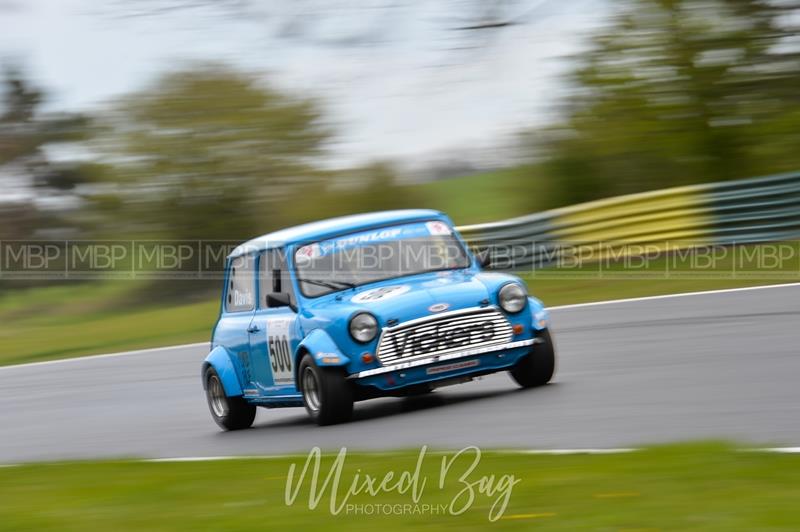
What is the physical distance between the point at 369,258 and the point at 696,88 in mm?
12332

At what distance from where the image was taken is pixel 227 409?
1070 cm

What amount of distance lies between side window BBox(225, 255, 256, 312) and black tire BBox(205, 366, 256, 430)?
1.82 feet

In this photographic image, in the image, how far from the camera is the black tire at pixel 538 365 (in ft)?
31.8

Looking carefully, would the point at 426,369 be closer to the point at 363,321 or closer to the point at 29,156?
the point at 363,321

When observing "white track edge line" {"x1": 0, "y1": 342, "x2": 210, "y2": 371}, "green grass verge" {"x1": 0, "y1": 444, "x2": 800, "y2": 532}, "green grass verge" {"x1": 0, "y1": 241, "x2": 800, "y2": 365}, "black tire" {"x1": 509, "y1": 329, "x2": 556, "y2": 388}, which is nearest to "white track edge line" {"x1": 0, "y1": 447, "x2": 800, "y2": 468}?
"green grass verge" {"x1": 0, "y1": 444, "x2": 800, "y2": 532}

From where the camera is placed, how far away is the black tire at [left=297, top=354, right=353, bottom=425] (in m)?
9.20

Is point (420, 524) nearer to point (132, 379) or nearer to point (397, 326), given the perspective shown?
point (397, 326)

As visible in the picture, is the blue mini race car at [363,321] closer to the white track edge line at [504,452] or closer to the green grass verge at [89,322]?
the white track edge line at [504,452]

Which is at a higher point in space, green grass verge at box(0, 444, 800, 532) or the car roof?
the car roof

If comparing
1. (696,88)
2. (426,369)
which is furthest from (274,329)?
(696,88)

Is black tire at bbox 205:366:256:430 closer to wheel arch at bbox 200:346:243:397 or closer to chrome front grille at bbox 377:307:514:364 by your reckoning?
wheel arch at bbox 200:346:243:397

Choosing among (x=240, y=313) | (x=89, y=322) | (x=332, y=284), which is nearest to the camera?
(x=332, y=284)

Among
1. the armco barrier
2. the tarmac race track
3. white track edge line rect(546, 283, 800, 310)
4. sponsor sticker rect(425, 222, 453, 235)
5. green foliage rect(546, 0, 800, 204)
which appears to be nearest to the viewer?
the tarmac race track

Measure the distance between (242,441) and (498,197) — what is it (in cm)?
1474
